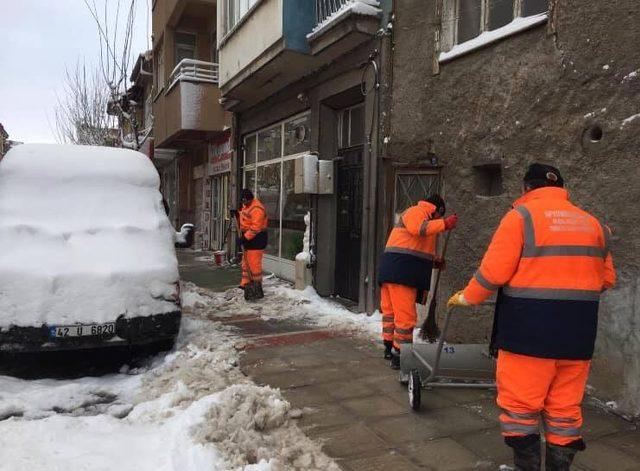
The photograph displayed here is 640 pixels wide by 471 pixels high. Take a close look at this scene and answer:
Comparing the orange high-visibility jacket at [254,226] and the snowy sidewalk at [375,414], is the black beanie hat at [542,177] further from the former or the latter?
the orange high-visibility jacket at [254,226]

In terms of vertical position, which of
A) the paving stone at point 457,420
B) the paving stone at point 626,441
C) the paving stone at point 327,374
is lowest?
the paving stone at point 327,374

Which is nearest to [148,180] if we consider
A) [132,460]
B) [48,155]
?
[48,155]

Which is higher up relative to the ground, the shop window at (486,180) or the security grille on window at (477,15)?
the security grille on window at (477,15)

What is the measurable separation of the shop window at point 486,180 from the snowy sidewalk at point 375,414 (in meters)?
2.06

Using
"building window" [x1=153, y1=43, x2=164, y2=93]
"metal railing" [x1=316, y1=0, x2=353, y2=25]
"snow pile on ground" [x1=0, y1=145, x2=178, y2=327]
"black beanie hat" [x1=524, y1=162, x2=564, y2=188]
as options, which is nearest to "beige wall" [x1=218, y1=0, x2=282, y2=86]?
"metal railing" [x1=316, y1=0, x2=353, y2=25]

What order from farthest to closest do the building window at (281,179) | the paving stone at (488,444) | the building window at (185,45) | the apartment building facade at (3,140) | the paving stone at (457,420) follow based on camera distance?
1. the apartment building facade at (3,140)
2. the building window at (185,45)
3. the building window at (281,179)
4. the paving stone at (457,420)
5. the paving stone at (488,444)

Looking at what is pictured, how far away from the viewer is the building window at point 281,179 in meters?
10.5

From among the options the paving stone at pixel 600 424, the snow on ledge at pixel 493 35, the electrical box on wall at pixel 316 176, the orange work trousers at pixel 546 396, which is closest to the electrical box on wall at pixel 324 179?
the electrical box on wall at pixel 316 176

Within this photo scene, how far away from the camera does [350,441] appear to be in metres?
3.64

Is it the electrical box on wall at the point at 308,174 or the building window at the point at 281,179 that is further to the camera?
the building window at the point at 281,179

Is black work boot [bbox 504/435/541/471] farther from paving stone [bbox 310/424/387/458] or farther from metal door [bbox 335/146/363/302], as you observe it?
metal door [bbox 335/146/363/302]

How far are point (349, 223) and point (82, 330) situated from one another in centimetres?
474

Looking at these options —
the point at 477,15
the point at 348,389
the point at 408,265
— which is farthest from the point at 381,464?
the point at 477,15

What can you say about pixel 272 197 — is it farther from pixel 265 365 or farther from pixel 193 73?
pixel 265 365
